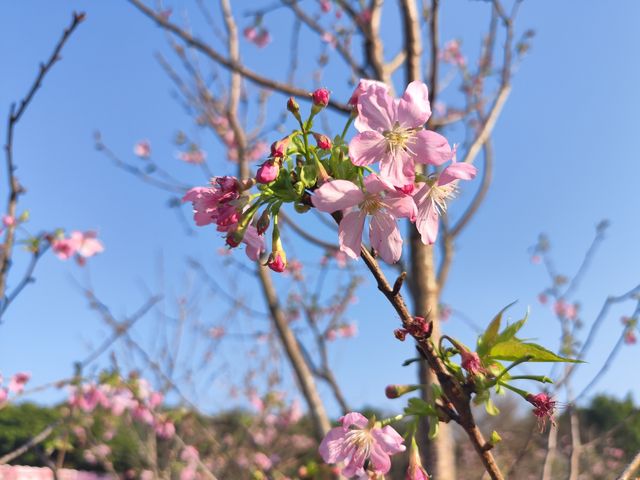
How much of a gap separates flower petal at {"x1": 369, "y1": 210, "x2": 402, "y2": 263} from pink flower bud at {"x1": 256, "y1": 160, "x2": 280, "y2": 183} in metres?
0.19

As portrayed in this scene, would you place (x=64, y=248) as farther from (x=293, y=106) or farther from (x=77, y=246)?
(x=293, y=106)

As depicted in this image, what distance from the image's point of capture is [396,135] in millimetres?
931

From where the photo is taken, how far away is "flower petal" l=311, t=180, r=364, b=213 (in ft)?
2.65

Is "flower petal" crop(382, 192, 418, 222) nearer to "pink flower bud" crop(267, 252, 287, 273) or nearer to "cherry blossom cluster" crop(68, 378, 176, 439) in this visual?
"pink flower bud" crop(267, 252, 287, 273)

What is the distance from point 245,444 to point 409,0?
24.5 ft

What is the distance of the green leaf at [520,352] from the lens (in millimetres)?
814

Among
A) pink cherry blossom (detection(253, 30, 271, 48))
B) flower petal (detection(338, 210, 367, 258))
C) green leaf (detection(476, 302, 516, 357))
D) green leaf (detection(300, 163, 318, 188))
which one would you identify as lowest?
green leaf (detection(476, 302, 516, 357))

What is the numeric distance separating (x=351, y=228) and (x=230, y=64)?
2428 mm

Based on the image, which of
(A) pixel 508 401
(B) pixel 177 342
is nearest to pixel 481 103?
(B) pixel 177 342

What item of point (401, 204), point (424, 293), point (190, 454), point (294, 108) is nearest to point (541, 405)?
point (401, 204)

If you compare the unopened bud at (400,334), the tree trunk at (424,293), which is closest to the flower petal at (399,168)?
the unopened bud at (400,334)

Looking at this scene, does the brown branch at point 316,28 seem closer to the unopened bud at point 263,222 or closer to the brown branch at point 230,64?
the brown branch at point 230,64

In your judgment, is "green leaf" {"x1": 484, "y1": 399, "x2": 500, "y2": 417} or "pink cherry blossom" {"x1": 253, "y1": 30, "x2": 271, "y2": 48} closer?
"green leaf" {"x1": 484, "y1": 399, "x2": 500, "y2": 417}

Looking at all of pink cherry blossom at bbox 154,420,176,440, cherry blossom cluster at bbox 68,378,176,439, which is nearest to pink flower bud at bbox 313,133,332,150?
pink cherry blossom at bbox 154,420,176,440
